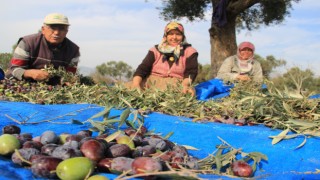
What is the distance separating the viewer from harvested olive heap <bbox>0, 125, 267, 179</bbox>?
140 centimetres

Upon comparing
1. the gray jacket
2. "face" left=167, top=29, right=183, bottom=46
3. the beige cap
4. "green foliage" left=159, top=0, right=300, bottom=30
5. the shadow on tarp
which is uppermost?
"green foliage" left=159, top=0, right=300, bottom=30

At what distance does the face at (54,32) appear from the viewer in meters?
5.23

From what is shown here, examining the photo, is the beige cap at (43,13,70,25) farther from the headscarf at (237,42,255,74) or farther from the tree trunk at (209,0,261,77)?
the tree trunk at (209,0,261,77)

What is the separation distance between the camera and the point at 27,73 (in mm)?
5031

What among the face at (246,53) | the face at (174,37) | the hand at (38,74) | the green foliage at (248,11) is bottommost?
the hand at (38,74)

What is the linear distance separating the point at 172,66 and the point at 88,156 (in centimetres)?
391

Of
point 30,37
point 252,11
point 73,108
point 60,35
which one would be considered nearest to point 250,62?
point 60,35

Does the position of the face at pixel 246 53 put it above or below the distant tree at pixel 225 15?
below

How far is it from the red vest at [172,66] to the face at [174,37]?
0.58 feet

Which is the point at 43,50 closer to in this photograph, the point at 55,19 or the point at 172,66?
the point at 55,19

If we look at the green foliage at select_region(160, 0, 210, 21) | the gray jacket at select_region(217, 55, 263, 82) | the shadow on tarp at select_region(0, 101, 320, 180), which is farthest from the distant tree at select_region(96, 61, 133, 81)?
the shadow on tarp at select_region(0, 101, 320, 180)

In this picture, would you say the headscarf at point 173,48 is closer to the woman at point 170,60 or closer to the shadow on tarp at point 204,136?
the woman at point 170,60

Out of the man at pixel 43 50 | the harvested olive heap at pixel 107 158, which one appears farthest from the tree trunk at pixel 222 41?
the harvested olive heap at pixel 107 158

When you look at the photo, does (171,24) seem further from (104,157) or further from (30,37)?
(104,157)
